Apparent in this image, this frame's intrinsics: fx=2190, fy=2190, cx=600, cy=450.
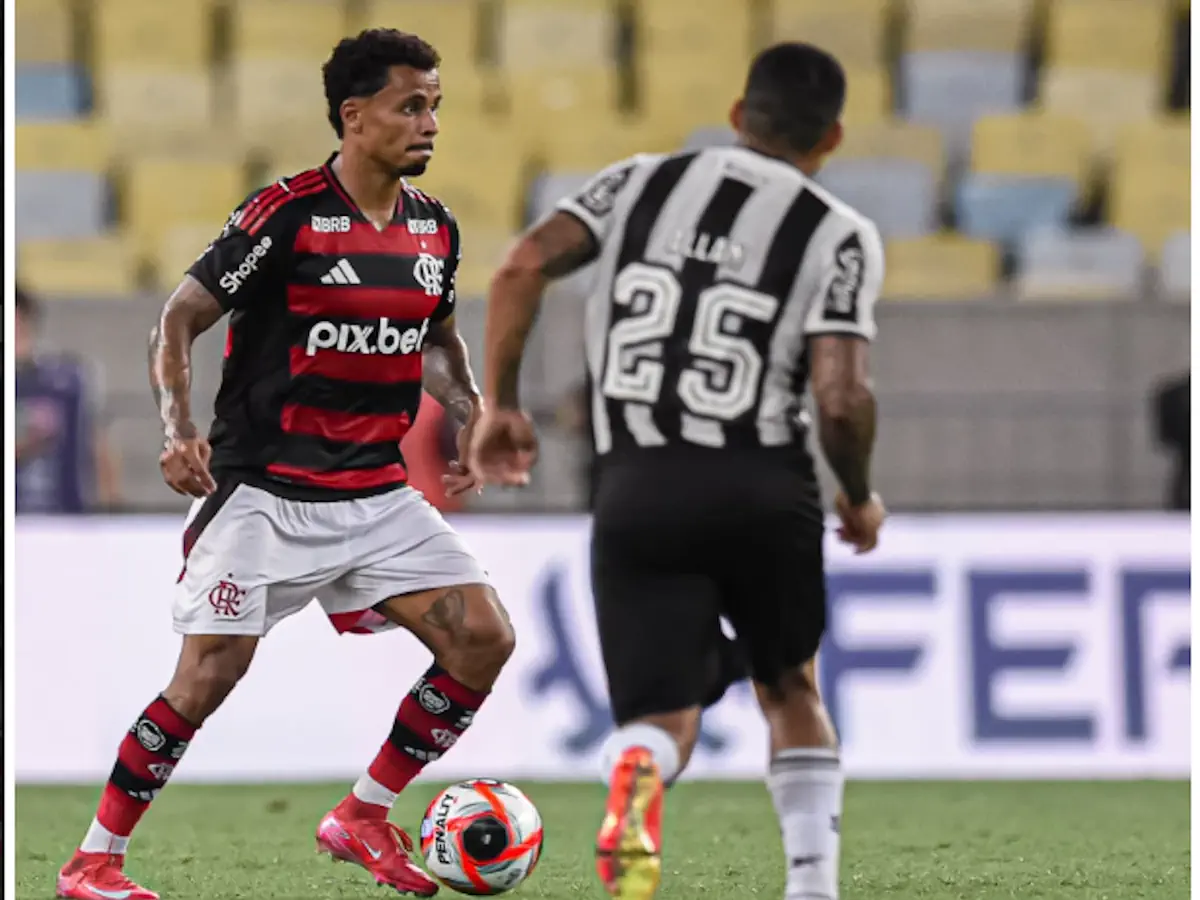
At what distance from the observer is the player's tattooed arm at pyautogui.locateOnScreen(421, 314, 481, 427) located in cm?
529

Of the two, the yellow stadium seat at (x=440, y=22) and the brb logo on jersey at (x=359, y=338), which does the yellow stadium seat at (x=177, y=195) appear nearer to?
the yellow stadium seat at (x=440, y=22)

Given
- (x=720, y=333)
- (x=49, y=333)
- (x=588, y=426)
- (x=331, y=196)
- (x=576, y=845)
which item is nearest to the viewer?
(x=720, y=333)

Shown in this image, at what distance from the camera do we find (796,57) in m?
4.14

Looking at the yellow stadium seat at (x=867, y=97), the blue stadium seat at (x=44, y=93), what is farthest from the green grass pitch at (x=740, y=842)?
the blue stadium seat at (x=44, y=93)

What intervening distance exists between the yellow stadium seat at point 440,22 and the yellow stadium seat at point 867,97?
2248 mm

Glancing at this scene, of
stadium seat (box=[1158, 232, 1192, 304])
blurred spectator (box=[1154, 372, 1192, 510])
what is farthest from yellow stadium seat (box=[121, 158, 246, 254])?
blurred spectator (box=[1154, 372, 1192, 510])

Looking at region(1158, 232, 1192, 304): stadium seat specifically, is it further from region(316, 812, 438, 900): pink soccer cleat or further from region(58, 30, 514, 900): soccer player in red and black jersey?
region(316, 812, 438, 900): pink soccer cleat

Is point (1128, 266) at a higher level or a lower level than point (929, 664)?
higher

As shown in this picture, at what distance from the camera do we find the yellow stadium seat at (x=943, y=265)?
36.1ft

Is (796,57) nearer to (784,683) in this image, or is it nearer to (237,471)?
(784,683)

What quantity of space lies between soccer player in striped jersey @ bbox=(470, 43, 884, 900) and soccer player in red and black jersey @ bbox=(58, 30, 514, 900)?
2.75ft

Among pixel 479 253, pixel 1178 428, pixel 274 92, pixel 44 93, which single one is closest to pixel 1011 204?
pixel 1178 428

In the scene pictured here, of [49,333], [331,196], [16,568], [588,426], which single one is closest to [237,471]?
[331,196]

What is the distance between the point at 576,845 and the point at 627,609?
2170 mm
